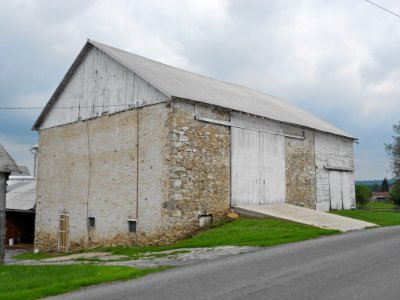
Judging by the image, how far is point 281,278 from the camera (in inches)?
323

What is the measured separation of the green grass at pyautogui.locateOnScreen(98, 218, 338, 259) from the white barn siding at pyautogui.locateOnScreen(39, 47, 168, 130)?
222 inches

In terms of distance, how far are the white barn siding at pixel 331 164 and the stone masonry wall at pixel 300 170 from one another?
2.20ft

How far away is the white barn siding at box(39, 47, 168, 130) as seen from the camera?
59.0ft

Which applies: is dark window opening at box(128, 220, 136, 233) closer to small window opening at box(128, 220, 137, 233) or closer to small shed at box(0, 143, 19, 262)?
small window opening at box(128, 220, 137, 233)

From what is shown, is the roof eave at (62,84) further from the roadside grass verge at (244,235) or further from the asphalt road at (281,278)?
the asphalt road at (281,278)

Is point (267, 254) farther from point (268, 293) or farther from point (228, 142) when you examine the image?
point (228, 142)

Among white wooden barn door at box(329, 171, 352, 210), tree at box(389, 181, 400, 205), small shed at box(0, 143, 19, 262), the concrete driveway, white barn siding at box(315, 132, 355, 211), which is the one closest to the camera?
small shed at box(0, 143, 19, 262)

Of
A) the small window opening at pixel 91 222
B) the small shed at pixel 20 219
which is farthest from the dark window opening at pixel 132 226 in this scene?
the small shed at pixel 20 219

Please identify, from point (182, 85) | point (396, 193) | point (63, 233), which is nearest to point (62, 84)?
point (182, 85)

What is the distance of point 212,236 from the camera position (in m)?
15.3

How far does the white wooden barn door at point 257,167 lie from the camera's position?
18969mm

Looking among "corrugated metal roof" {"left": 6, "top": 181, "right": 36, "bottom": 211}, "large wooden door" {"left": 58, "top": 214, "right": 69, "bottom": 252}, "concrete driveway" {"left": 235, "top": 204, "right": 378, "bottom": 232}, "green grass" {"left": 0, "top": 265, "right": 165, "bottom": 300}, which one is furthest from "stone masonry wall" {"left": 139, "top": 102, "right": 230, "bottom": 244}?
"corrugated metal roof" {"left": 6, "top": 181, "right": 36, "bottom": 211}

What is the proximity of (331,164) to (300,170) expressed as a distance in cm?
372

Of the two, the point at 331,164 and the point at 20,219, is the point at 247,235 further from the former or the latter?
the point at 20,219
